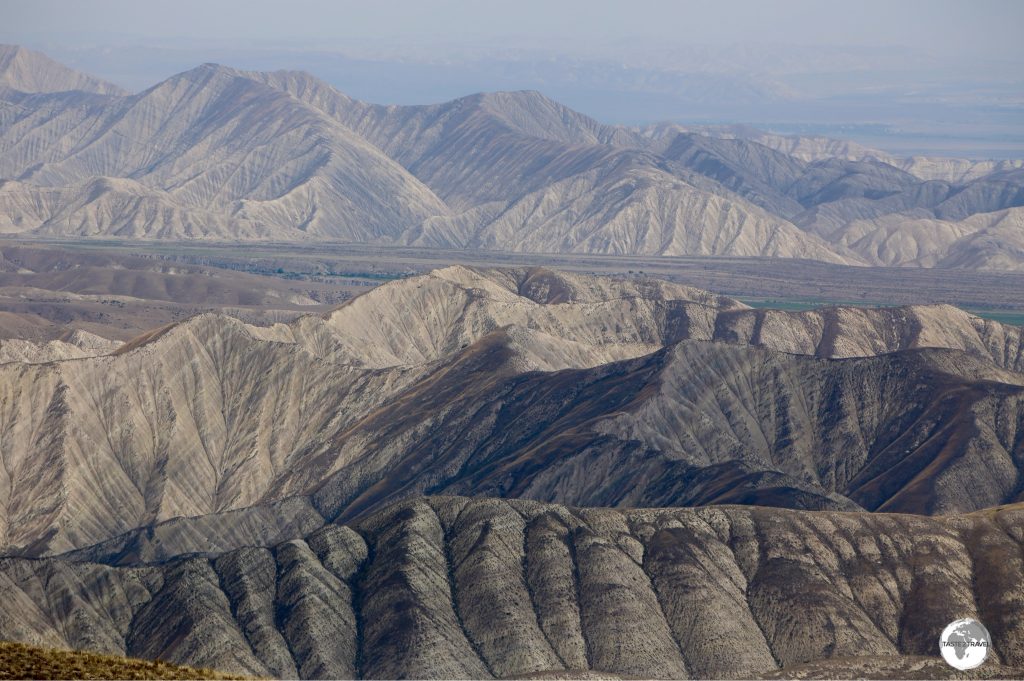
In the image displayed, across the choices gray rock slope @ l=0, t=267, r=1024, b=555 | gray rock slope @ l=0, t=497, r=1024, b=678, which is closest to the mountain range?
gray rock slope @ l=0, t=497, r=1024, b=678

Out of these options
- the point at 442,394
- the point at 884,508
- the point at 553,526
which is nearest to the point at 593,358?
the point at 442,394

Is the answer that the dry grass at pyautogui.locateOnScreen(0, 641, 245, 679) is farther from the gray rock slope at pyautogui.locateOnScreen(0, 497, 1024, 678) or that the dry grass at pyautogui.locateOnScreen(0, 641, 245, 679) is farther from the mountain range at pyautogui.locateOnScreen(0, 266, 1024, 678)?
the gray rock slope at pyautogui.locateOnScreen(0, 497, 1024, 678)

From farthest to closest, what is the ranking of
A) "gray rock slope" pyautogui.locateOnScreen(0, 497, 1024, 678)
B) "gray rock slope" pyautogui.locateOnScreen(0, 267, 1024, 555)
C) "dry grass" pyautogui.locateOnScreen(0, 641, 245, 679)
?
"gray rock slope" pyautogui.locateOnScreen(0, 267, 1024, 555), "gray rock slope" pyautogui.locateOnScreen(0, 497, 1024, 678), "dry grass" pyautogui.locateOnScreen(0, 641, 245, 679)

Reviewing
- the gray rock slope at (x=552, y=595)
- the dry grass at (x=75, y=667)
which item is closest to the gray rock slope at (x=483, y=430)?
the gray rock slope at (x=552, y=595)

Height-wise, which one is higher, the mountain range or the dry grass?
the dry grass

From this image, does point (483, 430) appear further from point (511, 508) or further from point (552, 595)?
point (552, 595)
